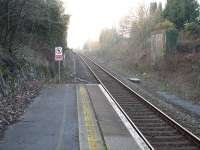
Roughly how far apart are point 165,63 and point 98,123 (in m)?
22.3

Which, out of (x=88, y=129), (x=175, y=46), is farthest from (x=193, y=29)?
(x=88, y=129)

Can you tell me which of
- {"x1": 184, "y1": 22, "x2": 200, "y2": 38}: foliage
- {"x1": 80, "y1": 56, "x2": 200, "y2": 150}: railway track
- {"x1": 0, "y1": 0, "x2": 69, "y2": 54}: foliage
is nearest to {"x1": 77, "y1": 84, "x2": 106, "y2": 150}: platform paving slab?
{"x1": 80, "y1": 56, "x2": 200, "y2": 150}: railway track

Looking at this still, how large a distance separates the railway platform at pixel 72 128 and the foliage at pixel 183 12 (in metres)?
26.2

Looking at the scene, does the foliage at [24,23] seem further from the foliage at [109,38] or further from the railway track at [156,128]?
the foliage at [109,38]

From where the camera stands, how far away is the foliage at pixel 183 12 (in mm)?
43812

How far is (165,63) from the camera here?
35.7 metres

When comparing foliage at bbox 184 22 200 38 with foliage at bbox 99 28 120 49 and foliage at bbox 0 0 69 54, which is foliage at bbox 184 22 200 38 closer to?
foliage at bbox 0 0 69 54

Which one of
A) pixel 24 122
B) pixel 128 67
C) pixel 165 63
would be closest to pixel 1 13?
pixel 24 122

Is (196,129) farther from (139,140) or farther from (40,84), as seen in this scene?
(40,84)

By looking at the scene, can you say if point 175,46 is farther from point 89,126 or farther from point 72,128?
point 72,128

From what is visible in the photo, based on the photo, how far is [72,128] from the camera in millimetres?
13078

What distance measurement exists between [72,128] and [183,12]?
1297 inches

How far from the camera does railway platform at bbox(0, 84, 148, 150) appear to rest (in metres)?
11.1

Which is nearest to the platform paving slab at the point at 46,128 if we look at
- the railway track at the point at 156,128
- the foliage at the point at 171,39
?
the railway track at the point at 156,128
